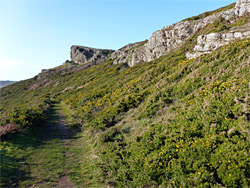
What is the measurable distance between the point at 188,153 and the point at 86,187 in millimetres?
5333

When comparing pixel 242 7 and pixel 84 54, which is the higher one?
pixel 84 54

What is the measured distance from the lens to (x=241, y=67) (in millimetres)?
10836

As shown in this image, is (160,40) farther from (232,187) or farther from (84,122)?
(232,187)

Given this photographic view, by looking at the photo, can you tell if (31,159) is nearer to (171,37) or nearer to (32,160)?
(32,160)

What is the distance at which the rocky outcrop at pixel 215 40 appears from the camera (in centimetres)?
1771

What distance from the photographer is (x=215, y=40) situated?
18922mm

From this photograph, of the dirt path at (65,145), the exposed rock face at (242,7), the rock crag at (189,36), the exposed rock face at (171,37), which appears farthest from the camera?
the exposed rock face at (171,37)

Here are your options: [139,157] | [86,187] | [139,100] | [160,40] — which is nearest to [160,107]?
[139,100]

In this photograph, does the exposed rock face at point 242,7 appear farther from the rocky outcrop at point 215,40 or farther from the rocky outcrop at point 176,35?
the rocky outcrop at point 215,40

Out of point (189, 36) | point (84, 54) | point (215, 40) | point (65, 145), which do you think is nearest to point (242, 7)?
point (215, 40)

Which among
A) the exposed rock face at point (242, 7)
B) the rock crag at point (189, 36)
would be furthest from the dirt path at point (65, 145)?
the exposed rock face at point (242, 7)

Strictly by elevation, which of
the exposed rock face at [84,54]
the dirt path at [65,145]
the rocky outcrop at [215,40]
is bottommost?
the dirt path at [65,145]

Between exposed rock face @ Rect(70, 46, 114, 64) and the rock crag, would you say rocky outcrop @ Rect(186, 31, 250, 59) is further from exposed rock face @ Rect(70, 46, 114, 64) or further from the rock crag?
exposed rock face @ Rect(70, 46, 114, 64)

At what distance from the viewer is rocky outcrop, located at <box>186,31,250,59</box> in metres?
17.7
